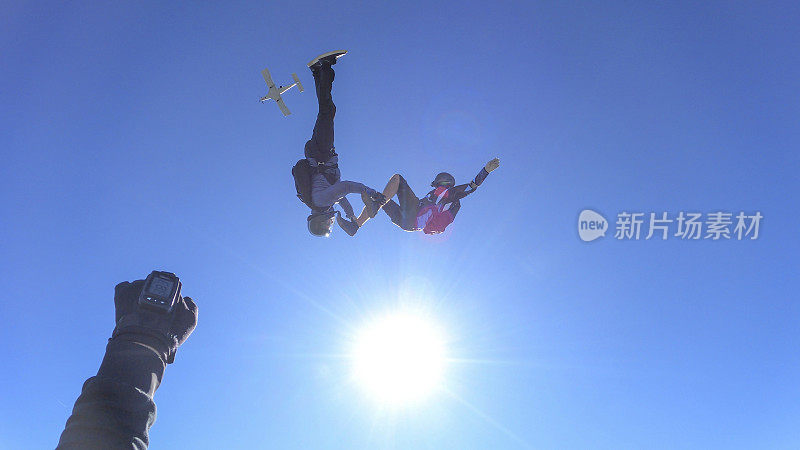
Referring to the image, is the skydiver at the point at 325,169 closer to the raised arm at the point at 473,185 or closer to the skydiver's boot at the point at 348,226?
the skydiver's boot at the point at 348,226

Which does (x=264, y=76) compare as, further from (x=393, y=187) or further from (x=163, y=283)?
(x=163, y=283)

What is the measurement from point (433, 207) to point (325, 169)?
2.23m

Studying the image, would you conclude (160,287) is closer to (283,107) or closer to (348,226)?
(348,226)

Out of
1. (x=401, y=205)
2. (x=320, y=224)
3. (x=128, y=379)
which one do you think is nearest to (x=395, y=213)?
(x=401, y=205)

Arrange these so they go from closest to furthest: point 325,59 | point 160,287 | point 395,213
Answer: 1. point 160,287
2. point 325,59
3. point 395,213

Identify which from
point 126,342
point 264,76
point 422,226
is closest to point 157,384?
point 126,342

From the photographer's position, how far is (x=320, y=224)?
30.1 ft

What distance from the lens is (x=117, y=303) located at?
8.44 feet

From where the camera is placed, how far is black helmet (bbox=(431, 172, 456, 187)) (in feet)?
32.0

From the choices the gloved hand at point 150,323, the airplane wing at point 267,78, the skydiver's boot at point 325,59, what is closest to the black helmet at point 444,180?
the skydiver's boot at point 325,59

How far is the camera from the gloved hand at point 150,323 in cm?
238

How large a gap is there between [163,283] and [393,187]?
6.63 metres

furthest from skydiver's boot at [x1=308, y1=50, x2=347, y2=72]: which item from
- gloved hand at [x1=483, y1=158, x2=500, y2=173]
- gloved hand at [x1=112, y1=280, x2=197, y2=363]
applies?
gloved hand at [x1=112, y1=280, x2=197, y2=363]

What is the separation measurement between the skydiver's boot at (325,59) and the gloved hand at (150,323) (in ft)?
20.5
